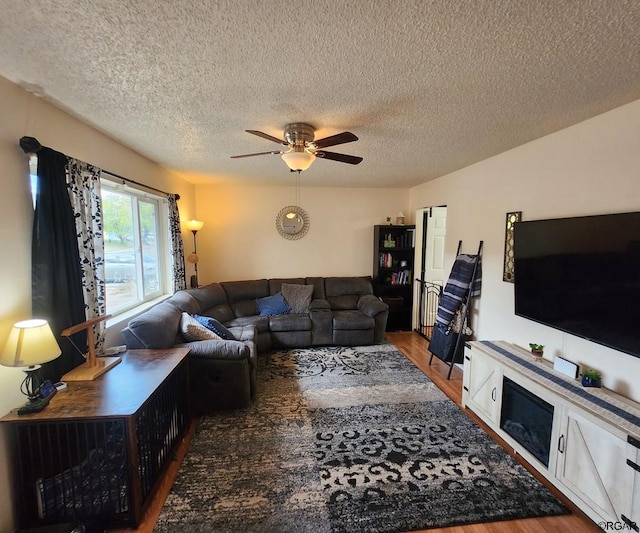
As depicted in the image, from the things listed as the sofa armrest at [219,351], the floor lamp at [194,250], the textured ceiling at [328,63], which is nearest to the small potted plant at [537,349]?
the textured ceiling at [328,63]

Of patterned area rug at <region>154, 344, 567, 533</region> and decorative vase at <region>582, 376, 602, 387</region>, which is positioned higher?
decorative vase at <region>582, 376, 602, 387</region>

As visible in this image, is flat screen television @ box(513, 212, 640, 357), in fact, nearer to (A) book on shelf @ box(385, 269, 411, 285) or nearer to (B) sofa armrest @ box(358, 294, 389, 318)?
(B) sofa armrest @ box(358, 294, 389, 318)

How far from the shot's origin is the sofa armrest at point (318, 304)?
15.1ft

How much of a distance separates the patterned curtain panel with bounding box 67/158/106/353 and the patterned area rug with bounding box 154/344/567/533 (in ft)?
4.18

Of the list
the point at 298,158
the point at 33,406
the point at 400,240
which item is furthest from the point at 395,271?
the point at 33,406

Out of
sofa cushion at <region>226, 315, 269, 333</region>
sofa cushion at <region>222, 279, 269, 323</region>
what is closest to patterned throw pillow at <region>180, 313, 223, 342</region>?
sofa cushion at <region>226, 315, 269, 333</region>

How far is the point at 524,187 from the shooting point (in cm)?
271

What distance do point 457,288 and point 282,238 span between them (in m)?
2.89

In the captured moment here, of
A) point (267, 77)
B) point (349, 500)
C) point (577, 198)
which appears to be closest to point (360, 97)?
point (267, 77)

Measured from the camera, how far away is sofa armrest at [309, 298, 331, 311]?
4.61m

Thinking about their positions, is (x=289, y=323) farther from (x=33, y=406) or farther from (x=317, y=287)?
(x=33, y=406)

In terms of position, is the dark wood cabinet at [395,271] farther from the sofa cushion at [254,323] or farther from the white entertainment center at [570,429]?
the white entertainment center at [570,429]

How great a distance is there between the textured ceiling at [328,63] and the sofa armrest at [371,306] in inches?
100.0

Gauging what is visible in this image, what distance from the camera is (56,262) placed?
189 cm
